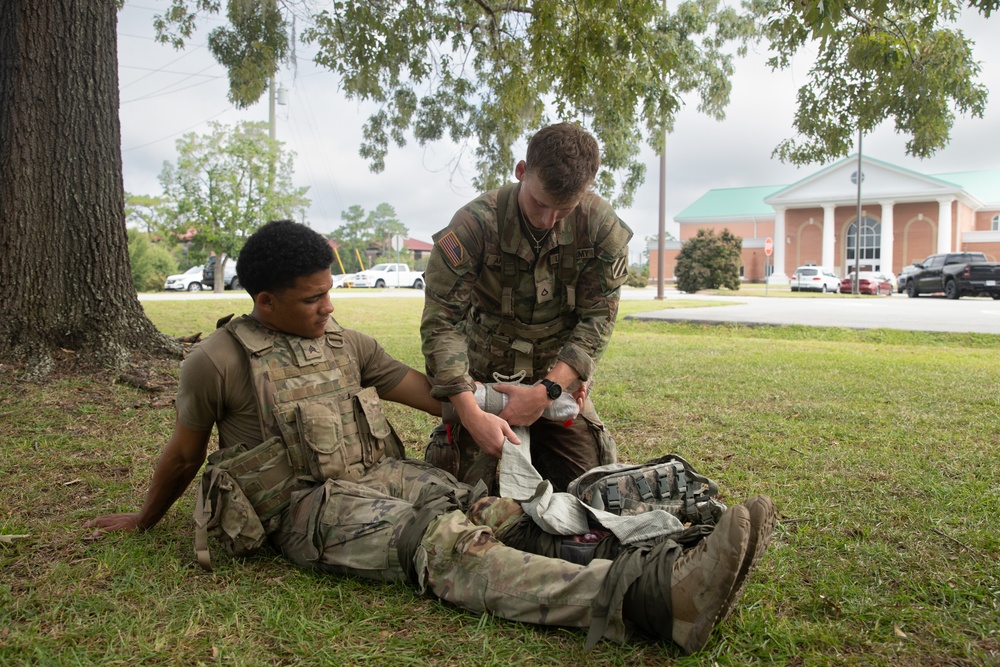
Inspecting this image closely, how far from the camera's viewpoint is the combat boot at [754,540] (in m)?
1.87

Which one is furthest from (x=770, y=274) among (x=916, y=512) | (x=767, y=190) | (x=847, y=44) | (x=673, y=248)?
(x=916, y=512)

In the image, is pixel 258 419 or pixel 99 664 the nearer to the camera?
pixel 99 664

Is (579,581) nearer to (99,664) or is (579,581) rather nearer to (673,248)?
(99,664)

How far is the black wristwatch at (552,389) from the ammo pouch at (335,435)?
2.21 feet

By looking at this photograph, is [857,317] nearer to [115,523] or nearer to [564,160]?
[564,160]

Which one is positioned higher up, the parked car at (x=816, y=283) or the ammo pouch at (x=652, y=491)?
the parked car at (x=816, y=283)

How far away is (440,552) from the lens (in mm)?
2240

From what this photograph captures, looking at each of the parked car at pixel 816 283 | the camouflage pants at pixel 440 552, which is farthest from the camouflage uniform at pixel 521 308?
the parked car at pixel 816 283

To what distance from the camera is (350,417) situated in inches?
108

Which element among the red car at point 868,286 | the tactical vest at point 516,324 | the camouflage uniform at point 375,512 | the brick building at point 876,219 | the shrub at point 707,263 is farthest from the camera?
the brick building at point 876,219

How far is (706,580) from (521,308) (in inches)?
65.4

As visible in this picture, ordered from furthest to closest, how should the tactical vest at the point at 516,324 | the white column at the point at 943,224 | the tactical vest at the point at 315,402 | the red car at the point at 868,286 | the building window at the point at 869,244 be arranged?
the building window at the point at 869,244, the white column at the point at 943,224, the red car at the point at 868,286, the tactical vest at the point at 516,324, the tactical vest at the point at 315,402

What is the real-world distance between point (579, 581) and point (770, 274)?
5264 centimetres

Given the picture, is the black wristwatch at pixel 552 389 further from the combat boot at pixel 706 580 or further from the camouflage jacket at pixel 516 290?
the combat boot at pixel 706 580
